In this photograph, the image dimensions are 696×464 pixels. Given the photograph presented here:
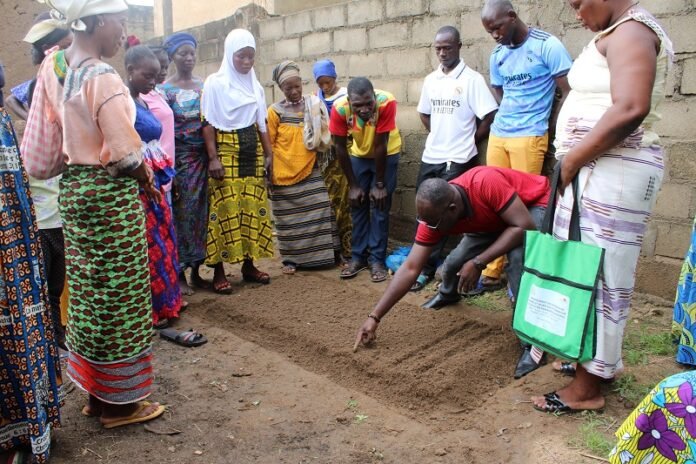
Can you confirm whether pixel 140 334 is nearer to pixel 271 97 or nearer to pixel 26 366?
pixel 26 366

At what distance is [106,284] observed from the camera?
2.64m

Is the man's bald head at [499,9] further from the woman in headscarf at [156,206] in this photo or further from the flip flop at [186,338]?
the flip flop at [186,338]

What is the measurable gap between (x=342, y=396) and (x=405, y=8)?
3583 mm

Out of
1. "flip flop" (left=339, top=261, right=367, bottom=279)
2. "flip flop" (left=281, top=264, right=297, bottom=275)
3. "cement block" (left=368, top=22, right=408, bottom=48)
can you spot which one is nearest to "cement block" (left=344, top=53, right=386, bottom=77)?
"cement block" (left=368, top=22, right=408, bottom=48)

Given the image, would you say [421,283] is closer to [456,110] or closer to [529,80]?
[456,110]

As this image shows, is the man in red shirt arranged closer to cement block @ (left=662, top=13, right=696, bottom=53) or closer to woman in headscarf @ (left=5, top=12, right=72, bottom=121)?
cement block @ (left=662, top=13, right=696, bottom=53)

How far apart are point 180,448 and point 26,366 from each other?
2.43 feet

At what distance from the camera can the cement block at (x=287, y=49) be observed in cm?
645

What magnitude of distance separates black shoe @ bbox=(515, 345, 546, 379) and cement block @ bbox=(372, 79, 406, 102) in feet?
9.38

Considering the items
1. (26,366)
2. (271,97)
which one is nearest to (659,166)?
(26,366)

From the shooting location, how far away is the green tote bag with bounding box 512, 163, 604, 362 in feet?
8.33

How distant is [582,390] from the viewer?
109 inches

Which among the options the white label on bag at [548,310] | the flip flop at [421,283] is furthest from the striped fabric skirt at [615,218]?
the flip flop at [421,283]

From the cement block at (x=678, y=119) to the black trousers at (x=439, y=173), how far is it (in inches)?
53.9
